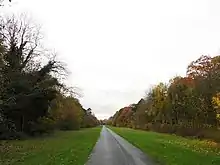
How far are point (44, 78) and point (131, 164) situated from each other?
34.7 m

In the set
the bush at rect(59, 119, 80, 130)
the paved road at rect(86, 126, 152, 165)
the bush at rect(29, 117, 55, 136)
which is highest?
the bush at rect(59, 119, 80, 130)

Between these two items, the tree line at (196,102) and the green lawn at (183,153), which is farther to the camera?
the tree line at (196,102)

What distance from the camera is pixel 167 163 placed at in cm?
1894

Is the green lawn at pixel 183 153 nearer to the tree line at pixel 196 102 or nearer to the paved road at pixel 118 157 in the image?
the paved road at pixel 118 157

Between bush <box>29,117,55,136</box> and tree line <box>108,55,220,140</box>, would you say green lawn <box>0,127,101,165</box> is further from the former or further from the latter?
tree line <box>108,55,220,140</box>

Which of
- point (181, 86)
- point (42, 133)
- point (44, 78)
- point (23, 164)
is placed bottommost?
point (23, 164)

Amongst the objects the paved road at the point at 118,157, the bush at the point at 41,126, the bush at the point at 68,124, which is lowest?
the paved road at the point at 118,157

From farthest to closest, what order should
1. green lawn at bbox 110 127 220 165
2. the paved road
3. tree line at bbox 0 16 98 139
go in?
tree line at bbox 0 16 98 139 → green lawn at bbox 110 127 220 165 → the paved road

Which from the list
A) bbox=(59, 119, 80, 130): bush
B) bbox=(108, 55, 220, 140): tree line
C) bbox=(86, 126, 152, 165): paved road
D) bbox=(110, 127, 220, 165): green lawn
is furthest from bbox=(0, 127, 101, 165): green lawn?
bbox=(59, 119, 80, 130): bush

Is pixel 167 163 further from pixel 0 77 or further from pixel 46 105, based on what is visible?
pixel 46 105

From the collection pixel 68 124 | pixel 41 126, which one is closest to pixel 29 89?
pixel 41 126

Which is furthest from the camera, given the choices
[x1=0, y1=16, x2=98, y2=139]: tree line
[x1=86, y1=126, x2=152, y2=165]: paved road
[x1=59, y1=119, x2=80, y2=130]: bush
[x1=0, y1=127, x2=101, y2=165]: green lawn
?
[x1=59, y1=119, x2=80, y2=130]: bush

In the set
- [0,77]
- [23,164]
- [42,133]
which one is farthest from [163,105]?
[23,164]

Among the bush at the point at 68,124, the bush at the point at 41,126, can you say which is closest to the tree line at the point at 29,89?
the bush at the point at 41,126
